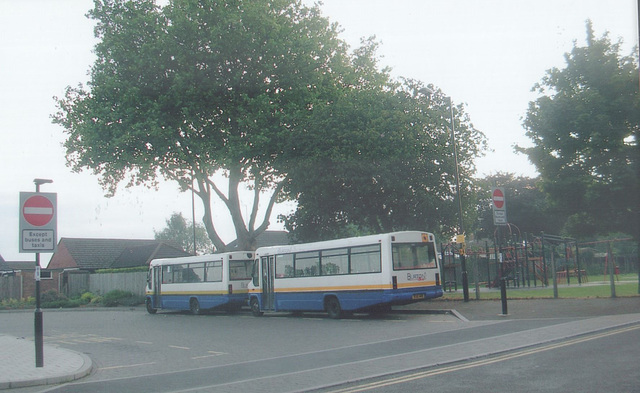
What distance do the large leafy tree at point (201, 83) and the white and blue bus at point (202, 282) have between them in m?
4.57

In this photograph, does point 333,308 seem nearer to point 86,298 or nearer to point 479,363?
point 479,363

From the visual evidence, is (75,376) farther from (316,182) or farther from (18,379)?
(316,182)

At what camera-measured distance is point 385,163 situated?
26.9m

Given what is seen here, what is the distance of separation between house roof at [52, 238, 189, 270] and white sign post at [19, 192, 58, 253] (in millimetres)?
42973

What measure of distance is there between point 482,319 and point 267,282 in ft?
36.3

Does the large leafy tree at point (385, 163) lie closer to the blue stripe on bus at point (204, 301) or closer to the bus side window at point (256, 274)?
the bus side window at point (256, 274)

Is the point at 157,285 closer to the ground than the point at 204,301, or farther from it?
farther from it

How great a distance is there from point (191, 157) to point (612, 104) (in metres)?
19.0

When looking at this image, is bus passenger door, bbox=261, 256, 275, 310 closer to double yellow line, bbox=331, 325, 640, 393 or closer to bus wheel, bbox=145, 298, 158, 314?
bus wheel, bbox=145, 298, 158, 314

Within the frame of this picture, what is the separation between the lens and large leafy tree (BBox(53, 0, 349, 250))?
1152 inches

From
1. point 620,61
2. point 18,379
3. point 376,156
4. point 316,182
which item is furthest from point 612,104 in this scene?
point 18,379

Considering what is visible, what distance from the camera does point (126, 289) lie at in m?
45.1

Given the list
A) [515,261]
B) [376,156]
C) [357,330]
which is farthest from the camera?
[515,261]

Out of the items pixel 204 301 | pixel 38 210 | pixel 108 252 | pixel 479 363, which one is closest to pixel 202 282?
pixel 204 301
